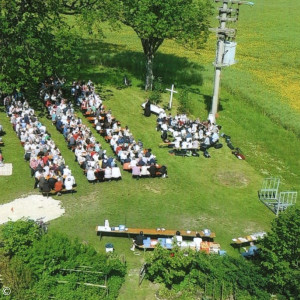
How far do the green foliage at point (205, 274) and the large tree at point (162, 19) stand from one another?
24.2m

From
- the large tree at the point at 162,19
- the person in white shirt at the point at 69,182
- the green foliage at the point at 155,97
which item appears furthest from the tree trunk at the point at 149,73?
the person in white shirt at the point at 69,182

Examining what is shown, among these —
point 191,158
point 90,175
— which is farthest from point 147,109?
point 90,175

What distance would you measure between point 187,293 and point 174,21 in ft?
88.4

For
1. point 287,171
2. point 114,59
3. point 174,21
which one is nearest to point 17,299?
point 287,171

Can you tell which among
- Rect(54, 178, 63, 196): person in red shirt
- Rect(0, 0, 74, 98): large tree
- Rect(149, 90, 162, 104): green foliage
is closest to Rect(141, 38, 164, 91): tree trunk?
Rect(149, 90, 162, 104): green foliage

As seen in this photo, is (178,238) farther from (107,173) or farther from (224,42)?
(224,42)

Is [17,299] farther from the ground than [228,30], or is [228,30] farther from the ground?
[228,30]

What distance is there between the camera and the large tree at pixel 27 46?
36000mm

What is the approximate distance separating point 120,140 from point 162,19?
13896 millimetres

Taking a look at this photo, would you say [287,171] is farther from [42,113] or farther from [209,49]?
[209,49]

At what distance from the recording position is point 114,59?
53.5 metres

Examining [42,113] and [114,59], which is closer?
[42,113]

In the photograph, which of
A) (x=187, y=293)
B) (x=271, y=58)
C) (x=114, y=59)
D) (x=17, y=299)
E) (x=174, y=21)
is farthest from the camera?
(x=271, y=58)

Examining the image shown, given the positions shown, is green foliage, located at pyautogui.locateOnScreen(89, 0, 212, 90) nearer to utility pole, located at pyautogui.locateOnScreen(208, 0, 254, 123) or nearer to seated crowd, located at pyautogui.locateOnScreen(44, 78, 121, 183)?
utility pole, located at pyautogui.locateOnScreen(208, 0, 254, 123)
